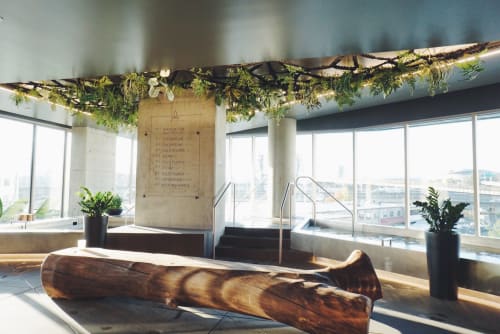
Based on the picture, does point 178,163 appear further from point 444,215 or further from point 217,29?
point 444,215

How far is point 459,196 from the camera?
20.7ft

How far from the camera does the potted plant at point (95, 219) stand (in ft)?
14.1

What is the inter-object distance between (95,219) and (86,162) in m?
5.75

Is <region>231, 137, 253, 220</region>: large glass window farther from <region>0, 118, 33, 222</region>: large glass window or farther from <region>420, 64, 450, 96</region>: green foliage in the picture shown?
<region>420, 64, 450, 96</region>: green foliage

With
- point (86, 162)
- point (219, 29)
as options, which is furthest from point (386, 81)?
point (86, 162)

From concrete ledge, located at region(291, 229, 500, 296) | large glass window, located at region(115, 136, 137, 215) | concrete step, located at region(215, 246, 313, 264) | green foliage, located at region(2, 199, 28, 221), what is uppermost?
large glass window, located at region(115, 136, 137, 215)

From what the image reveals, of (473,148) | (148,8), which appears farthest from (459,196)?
(148,8)

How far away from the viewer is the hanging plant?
12.7ft

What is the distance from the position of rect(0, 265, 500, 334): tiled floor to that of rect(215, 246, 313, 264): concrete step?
67.5 inches

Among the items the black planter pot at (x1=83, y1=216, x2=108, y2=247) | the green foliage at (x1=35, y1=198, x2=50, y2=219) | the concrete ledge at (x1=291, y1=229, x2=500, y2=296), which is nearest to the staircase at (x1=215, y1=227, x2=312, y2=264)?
the concrete ledge at (x1=291, y1=229, x2=500, y2=296)

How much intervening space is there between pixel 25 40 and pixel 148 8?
4.94 feet

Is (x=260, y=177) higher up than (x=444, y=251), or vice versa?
(x=260, y=177)

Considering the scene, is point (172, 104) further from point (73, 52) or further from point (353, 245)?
point (353, 245)

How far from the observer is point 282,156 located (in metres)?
8.12
